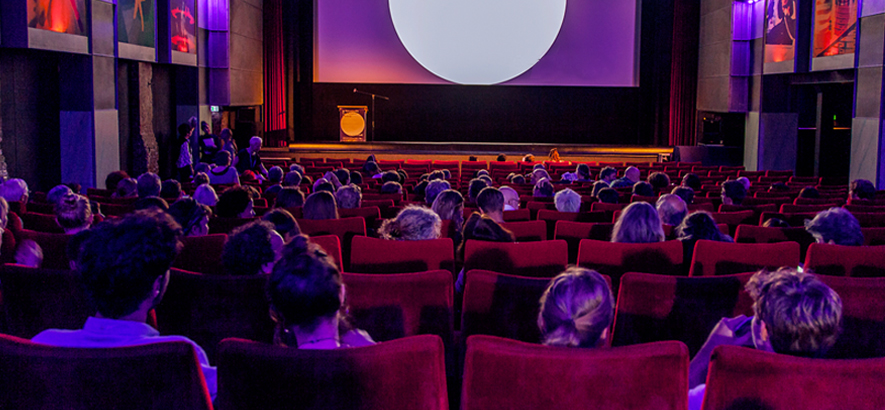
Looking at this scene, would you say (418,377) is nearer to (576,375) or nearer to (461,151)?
(576,375)

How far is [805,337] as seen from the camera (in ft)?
5.56

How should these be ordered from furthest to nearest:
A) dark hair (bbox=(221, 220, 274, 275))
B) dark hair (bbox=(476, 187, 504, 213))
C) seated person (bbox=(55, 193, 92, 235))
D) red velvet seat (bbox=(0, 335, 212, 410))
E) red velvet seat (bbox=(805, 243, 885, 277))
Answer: dark hair (bbox=(476, 187, 504, 213))
seated person (bbox=(55, 193, 92, 235))
red velvet seat (bbox=(805, 243, 885, 277))
dark hair (bbox=(221, 220, 274, 275))
red velvet seat (bbox=(0, 335, 212, 410))

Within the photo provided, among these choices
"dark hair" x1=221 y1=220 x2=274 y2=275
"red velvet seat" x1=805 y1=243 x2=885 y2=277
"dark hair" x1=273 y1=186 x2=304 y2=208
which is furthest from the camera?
"dark hair" x1=273 y1=186 x2=304 y2=208

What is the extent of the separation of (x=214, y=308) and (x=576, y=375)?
1.34 meters

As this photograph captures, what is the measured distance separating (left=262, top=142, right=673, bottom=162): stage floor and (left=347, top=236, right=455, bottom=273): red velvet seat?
45.1ft

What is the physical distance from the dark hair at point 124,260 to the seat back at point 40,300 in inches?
29.9

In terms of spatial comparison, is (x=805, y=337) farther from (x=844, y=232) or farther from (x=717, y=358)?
(x=844, y=232)

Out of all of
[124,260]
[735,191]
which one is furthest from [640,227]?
[735,191]

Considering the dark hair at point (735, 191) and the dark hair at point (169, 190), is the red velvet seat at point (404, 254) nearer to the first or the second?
the dark hair at point (169, 190)

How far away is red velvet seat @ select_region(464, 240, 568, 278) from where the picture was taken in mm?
3156

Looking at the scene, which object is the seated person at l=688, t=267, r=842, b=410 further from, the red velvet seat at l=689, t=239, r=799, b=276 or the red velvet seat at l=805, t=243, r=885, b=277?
the red velvet seat at l=805, t=243, r=885, b=277

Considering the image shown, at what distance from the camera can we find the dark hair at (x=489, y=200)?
14.4ft

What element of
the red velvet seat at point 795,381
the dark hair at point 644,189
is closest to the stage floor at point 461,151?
the dark hair at point 644,189

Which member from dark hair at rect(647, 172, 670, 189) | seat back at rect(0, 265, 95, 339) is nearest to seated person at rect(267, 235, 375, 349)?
seat back at rect(0, 265, 95, 339)
